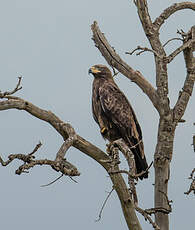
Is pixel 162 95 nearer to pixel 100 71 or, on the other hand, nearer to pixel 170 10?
pixel 170 10

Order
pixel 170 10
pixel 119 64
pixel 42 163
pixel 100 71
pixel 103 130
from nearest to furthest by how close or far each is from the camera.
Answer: pixel 42 163 → pixel 170 10 → pixel 119 64 → pixel 103 130 → pixel 100 71

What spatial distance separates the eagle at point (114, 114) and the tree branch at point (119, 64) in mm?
1057

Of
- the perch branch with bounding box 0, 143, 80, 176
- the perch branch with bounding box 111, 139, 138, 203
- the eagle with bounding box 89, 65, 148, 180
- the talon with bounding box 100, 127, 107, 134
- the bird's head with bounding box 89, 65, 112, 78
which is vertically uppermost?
the bird's head with bounding box 89, 65, 112, 78

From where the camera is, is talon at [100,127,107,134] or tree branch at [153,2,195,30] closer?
tree branch at [153,2,195,30]

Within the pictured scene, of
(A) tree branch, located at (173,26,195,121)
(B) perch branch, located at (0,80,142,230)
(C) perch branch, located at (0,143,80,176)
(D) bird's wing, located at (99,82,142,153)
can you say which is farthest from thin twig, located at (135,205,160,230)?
(D) bird's wing, located at (99,82,142,153)

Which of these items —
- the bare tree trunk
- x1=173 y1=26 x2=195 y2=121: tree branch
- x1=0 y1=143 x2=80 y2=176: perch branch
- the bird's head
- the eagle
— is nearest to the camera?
x1=0 y1=143 x2=80 y2=176: perch branch

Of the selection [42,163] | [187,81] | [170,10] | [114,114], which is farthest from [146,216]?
[170,10]

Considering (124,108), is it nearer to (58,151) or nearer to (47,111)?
(47,111)

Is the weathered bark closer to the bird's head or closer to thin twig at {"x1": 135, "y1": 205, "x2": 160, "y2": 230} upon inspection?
thin twig at {"x1": 135, "y1": 205, "x2": 160, "y2": 230}

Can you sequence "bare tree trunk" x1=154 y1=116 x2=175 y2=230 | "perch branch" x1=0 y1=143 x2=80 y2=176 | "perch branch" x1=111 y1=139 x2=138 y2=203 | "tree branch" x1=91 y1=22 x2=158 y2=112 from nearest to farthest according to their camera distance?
"perch branch" x1=0 y1=143 x2=80 y2=176 → "perch branch" x1=111 y1=139 x2=138 y2=203 → "bare tree trunk" x1=154 y1=116 x2=175 y2=230 → "tree branch" x1=91 y1=22 x2=158 y2=112

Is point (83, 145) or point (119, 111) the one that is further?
point (119, 111)

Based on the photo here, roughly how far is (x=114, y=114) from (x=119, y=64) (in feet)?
3.93

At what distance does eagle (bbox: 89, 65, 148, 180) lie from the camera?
27.9 feet

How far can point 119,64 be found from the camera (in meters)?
7.73
